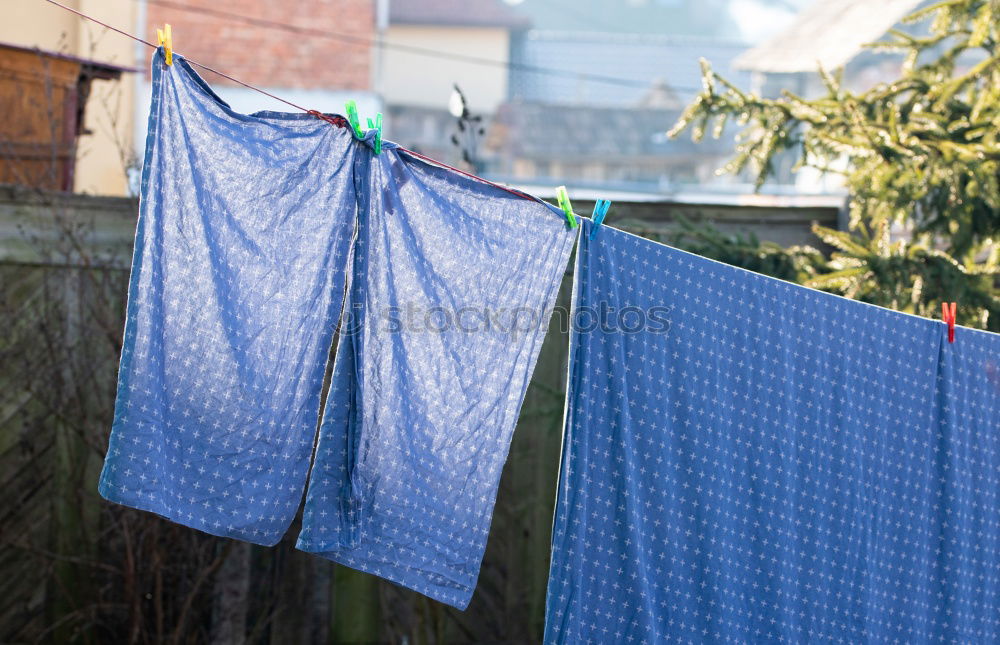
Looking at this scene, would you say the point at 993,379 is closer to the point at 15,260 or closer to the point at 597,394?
the point at 597,394

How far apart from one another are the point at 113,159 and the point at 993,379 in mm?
7294

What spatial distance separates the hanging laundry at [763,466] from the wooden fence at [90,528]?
154cm

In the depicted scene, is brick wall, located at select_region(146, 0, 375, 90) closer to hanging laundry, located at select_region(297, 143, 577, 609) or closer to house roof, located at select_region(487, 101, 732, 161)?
house roof, located at select_region(487, 101, 732, 161)

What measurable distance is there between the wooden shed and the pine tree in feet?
9.33

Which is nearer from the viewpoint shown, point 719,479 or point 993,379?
point 719,479

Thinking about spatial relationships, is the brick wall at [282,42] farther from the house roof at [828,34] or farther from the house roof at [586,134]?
the house roof at [586,134]

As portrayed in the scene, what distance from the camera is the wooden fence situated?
418 centimetres

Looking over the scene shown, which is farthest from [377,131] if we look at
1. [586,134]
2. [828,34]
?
[586,134]

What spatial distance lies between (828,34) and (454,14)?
25.7 ft

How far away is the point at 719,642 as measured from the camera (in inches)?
Answer: 115

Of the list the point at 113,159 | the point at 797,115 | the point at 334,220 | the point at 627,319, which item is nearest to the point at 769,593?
the point at 627,319

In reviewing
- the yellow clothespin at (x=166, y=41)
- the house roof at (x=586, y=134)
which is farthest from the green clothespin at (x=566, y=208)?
the house roof at (x=586, y=134)

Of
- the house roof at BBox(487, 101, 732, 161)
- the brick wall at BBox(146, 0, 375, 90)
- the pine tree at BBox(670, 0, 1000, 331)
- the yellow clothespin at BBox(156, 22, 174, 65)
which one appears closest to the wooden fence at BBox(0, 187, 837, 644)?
the pine tree at BBox(670, 0, 1000, 331)

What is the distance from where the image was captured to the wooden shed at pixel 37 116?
15.2 ft
